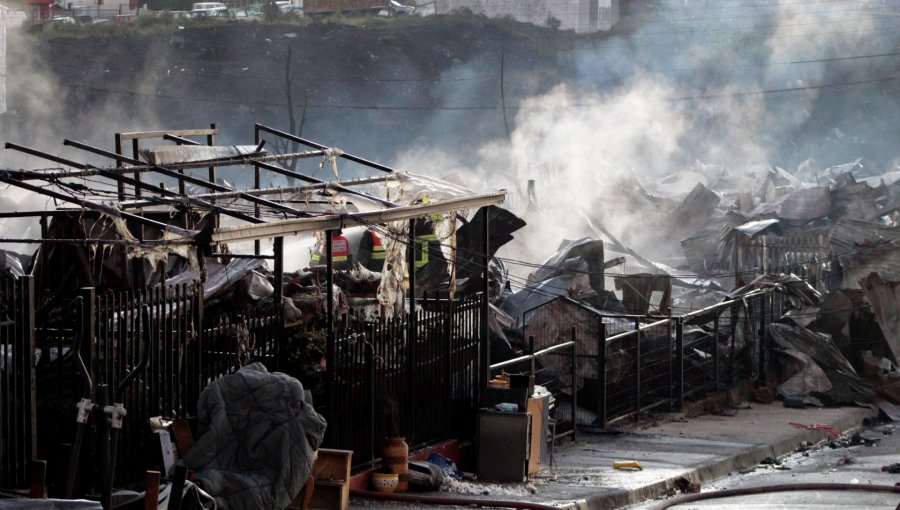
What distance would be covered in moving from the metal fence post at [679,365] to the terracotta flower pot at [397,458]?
867 centimetres

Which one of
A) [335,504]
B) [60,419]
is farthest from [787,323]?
[60,419]

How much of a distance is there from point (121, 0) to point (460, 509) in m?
62.3

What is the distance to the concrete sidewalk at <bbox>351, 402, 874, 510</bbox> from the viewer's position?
12617mm

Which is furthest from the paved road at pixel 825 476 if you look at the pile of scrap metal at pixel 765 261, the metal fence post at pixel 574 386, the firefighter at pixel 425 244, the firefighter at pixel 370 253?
the firefighter at pixel 370 253

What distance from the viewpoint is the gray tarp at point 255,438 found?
31.2 ft

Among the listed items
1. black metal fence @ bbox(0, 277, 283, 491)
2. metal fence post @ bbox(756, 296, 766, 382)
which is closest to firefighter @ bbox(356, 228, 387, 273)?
metal fence post @ bbox(756, 296, 766, 382)

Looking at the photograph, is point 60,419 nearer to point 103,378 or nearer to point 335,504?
point 103,378

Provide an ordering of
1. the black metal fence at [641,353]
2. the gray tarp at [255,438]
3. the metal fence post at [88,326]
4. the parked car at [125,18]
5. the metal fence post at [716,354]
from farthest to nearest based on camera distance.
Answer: the parked car at [125,18]
the metal fence post at [716,354]
the black metal fence at [641,353]
the gray tarp at [255,438]
the metal fence post at [88,326]

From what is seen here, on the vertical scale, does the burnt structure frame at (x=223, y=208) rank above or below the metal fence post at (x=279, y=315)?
above

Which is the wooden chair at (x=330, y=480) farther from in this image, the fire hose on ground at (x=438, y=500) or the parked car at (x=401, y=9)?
the parked car at (x=401, y=9)

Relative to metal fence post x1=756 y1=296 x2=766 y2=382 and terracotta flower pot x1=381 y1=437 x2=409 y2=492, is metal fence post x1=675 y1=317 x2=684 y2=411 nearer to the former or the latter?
metal fence post x1=756 y1=296 x2=766 y2=382

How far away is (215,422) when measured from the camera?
9758mm

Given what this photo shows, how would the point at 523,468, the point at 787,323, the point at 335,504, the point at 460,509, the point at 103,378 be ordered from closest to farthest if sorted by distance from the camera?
1. the point at 103,378
2. the point at 335,504
3. the point at 460,509
4. the point at 523,468
5. the point at 787,323

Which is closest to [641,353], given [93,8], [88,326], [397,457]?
[397,457]
